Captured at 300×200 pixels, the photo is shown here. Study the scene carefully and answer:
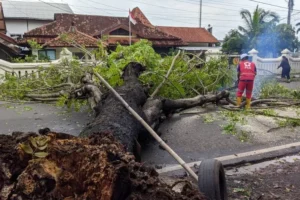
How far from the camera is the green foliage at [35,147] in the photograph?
2197mm

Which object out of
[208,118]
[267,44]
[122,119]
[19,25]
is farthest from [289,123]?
[19,25]

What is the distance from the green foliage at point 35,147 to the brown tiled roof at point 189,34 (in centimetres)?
3536

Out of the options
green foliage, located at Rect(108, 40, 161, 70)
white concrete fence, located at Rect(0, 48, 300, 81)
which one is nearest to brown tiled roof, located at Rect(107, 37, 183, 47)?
white concrete fence, located at Rect(0, 48, 300, 81)

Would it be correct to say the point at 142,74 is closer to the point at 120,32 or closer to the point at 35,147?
the point at 35,147

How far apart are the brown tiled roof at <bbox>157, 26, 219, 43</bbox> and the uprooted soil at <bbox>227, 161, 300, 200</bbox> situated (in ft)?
110

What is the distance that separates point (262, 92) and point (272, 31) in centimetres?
2317

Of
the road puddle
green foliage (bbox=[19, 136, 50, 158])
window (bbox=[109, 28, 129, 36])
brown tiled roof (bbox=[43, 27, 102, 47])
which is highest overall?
window (bbox=[109, 28, 129, 36])

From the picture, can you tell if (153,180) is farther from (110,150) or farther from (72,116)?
(72,116)

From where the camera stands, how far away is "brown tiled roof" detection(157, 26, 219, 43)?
37.1 meters

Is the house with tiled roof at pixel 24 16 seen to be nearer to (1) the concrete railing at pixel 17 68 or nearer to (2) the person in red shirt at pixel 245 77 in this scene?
(1) the concrete railing at pixel 17 68

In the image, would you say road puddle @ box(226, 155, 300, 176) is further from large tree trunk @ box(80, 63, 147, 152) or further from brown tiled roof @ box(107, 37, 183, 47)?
brown tiled roof @ box(107, 37, 183, 47)

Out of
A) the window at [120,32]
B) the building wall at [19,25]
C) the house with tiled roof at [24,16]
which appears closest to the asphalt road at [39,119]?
the window at [120,32]

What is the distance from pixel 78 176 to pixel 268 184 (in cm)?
239

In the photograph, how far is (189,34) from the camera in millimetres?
38188
